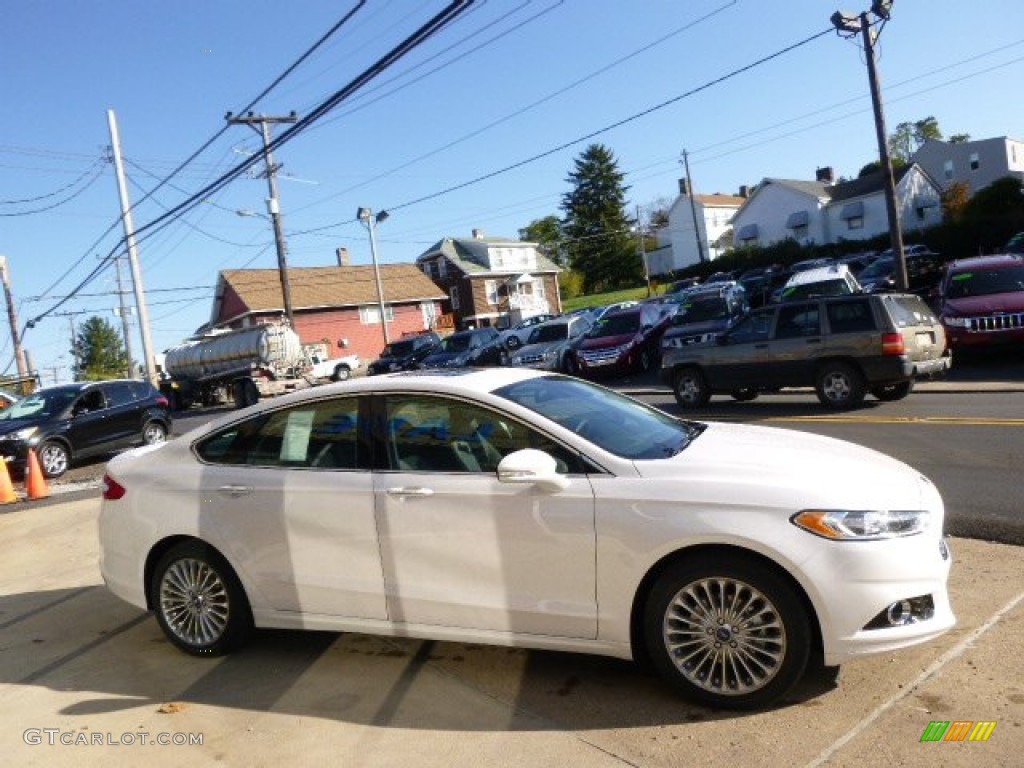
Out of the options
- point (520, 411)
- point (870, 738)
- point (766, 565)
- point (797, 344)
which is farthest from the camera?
point (797, 344)

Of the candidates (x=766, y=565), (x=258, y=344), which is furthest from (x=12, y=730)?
(x=258, y=344)

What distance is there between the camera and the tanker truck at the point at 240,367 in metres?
31.6

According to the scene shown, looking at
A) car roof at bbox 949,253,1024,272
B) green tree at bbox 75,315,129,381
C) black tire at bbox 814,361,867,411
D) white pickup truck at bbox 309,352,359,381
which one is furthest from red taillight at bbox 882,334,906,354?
green tree at bbox 75,315,129,381

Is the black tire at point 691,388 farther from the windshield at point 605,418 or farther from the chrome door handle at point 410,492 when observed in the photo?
the chrome door handle at point 410,492

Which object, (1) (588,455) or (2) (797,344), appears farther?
(2) (797,344)

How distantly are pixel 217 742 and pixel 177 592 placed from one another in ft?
4.08

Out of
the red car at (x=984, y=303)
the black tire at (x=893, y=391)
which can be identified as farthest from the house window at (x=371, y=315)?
the black tire at (x=893, y=391)

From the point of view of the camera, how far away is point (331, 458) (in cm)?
427

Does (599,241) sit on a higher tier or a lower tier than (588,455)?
higher

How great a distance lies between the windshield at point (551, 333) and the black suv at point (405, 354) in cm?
811

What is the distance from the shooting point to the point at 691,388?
13969mm

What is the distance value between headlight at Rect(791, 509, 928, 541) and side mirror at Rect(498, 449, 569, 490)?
3.36 ft

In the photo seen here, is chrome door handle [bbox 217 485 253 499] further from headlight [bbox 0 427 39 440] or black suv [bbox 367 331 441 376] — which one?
black suv [bbox 367 331 441 376]

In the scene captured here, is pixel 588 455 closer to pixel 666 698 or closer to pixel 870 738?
pixel 666 698
